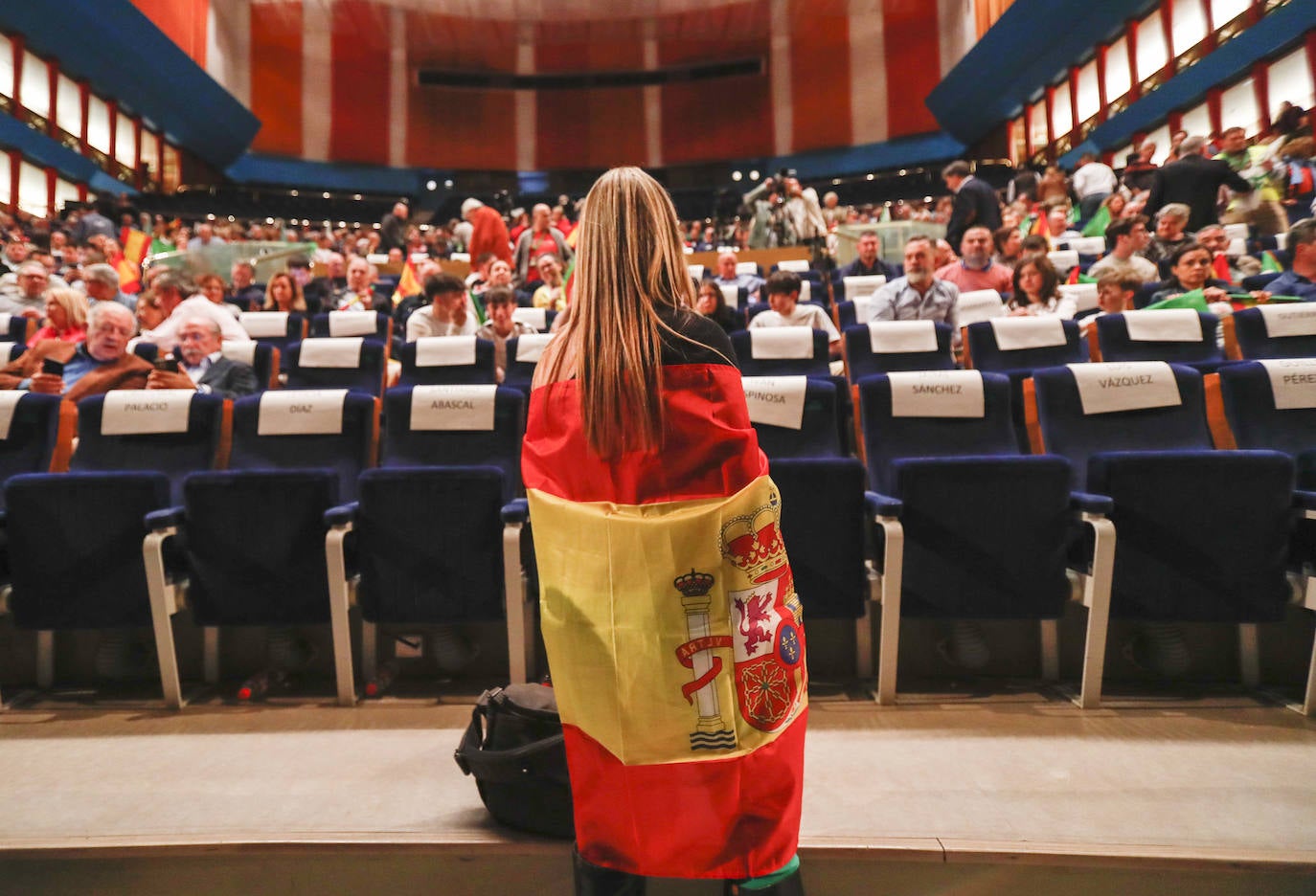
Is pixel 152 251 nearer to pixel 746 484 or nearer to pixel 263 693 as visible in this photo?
pixel 263 693

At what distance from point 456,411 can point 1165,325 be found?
2343 mm

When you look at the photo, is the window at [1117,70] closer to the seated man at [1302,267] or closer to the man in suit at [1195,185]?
the man in suit at [1195,185]

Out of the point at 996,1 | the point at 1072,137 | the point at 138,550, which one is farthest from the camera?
the point at 1072,137

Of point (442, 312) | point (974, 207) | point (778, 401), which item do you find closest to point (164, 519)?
point (778, 401)

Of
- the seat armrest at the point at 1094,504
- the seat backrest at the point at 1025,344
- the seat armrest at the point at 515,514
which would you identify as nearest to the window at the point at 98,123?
the seat armrest at the point at 515,514

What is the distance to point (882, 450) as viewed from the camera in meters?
2.21

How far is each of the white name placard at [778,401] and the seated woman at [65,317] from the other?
114 inches

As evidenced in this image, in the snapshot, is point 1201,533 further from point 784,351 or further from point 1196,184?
point 1196,184

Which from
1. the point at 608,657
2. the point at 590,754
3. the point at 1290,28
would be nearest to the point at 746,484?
the point at 608,657

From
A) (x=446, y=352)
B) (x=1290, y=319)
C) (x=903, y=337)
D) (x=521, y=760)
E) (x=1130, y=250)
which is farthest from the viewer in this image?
(x=1130, y=250)

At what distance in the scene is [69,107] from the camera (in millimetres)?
11562

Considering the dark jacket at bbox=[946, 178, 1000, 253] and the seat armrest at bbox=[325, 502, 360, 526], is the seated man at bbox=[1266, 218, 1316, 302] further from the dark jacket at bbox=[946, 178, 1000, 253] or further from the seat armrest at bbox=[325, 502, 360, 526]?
the seat armrest at bbox=[325, 502, 360, 526]

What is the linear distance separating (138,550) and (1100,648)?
233 cm

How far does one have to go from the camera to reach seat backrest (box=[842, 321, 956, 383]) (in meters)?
2.82
